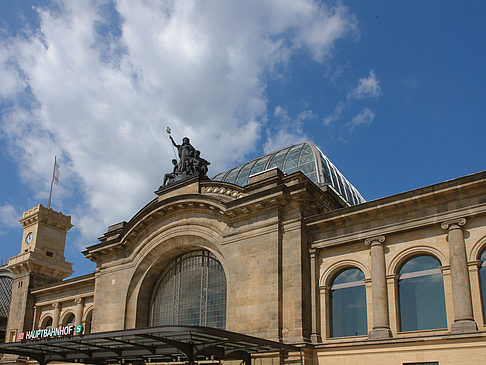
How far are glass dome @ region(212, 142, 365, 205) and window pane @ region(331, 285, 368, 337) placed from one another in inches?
458

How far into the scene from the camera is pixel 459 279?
71.5 feet

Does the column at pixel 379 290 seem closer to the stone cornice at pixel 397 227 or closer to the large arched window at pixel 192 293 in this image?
→ the stone cornice at pixel 397 227

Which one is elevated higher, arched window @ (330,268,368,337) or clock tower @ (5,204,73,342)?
clock tower @ (5,204,73,342)

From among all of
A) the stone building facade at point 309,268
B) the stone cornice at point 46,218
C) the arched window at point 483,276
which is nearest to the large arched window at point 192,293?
the stone building facade at point 309,268

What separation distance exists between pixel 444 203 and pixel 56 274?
39730 mm

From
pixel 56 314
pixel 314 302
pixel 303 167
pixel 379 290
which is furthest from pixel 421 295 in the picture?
pixel 56 314

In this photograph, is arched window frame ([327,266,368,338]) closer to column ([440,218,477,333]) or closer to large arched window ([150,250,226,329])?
column ([440,218,477,333])

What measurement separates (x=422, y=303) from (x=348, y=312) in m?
3.75

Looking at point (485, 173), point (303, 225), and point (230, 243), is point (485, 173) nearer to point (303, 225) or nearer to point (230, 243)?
point (303, 225)

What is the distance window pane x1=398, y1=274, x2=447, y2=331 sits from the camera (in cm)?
2253

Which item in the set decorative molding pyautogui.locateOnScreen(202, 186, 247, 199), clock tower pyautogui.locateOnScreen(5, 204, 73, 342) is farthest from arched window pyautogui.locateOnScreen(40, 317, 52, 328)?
decorative molding pyautogui.locateOnScreen(202, 186, 247, 199)

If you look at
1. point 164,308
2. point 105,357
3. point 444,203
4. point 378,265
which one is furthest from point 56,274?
point 444,203

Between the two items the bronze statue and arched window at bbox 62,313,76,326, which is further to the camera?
arched window at bbox 62,313,76,326

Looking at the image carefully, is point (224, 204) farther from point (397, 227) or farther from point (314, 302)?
point (397, 227)
